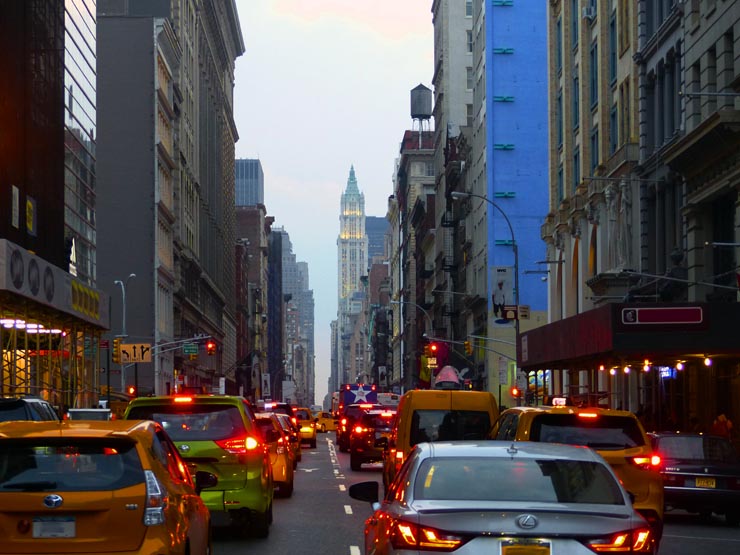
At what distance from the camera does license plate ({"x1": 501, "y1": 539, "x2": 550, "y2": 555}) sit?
843 centimetres

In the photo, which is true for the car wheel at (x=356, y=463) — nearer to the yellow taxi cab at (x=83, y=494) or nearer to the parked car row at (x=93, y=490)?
the parked car row at (x=93, y=490)

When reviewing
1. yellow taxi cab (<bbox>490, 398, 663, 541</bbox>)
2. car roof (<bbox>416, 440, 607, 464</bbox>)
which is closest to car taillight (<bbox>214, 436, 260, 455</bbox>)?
yellow taxi cab (<bbox>490, 398, 663, 541</bbox>)

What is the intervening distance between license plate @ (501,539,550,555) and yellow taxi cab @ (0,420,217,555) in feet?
9.45

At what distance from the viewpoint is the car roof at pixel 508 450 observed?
966cm

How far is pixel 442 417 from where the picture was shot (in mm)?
23672

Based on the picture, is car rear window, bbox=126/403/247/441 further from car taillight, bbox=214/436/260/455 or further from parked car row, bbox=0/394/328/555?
parked car row, bbox=0/394/328/555

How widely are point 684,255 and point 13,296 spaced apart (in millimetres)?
21787

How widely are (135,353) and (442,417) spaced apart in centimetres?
4718

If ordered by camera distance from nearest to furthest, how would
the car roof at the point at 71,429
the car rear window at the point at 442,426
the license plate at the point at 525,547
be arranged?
the license plate at the point at 525,547 → the car roof at the point at 71,429 → the car rear window at the point at 442,426

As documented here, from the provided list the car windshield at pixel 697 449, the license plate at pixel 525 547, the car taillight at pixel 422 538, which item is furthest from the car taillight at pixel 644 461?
the license plate at pixel 525 547

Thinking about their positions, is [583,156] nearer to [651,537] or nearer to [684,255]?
[684,255]

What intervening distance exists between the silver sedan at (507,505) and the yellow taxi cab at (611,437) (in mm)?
6575

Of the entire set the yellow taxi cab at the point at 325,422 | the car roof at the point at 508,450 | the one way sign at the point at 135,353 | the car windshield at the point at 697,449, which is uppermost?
the one way sign at the point at 135,353

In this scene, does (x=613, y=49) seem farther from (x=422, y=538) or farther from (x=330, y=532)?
(x=422, y=538)
